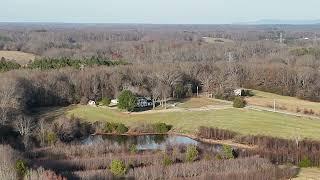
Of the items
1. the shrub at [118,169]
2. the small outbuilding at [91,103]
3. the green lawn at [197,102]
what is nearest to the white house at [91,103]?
the small outbuilding at [91,103]

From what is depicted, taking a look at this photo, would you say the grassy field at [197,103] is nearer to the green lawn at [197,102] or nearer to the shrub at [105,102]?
the green lawn at [197,102]

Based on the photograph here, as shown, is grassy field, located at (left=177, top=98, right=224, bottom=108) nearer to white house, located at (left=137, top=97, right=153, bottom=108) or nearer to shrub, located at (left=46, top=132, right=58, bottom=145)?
white house, located at (left=137, top=97, right=153, bottom=108)

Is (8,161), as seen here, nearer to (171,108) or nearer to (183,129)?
(183,129)

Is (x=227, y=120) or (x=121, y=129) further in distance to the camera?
(x=227, y=120)

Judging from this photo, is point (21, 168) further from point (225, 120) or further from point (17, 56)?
point (17, 56)

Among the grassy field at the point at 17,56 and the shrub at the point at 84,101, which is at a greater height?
the grassy field at the point at 17,56

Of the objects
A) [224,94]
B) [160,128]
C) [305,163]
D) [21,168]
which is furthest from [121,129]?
[21,168]

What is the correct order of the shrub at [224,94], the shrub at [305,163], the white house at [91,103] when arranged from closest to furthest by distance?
the shrub at [305,163]
the white house at [91,103]
the shrub at [224,94]

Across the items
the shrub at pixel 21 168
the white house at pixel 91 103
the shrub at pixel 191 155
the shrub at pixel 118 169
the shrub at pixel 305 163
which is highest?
the shrub at pixel 21 168
